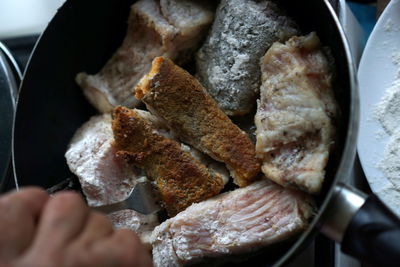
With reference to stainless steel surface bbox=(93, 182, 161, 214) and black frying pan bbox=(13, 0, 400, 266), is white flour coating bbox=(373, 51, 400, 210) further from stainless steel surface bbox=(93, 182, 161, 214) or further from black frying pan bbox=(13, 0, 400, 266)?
stainless steel surface bbox=(93, 182, 161, 214)

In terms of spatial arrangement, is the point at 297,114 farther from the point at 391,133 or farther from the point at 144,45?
the point at 144,45

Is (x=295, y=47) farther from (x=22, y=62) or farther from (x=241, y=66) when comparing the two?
(x=22, y=62)

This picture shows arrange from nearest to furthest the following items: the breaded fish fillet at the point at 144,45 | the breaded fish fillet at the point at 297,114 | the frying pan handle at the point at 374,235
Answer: the frying pan handle at the point at 374,235 < the breaded fish fillet at the point at 297,114 < the breaded fish fillet at the point at 144,45

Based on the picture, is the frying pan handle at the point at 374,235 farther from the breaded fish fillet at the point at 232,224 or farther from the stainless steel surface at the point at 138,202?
the stainless steel surface at the point at 138,202

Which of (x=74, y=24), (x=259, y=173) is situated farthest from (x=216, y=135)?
(x=74, y=24)

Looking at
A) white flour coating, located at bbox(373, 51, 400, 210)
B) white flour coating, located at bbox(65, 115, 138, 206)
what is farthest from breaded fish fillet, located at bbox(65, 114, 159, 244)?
white flour coating, located at bbox(373, 51, 400, 210)

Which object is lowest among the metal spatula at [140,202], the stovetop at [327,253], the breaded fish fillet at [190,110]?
the stovetop at [327,253]

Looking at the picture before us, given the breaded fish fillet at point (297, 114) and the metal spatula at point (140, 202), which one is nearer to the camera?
the breaded fish fillet at point (297, 114)

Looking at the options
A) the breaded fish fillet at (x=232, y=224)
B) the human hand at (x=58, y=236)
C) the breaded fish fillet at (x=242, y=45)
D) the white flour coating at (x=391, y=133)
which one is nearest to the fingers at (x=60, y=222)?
the human hand at (x=58, y=236)
